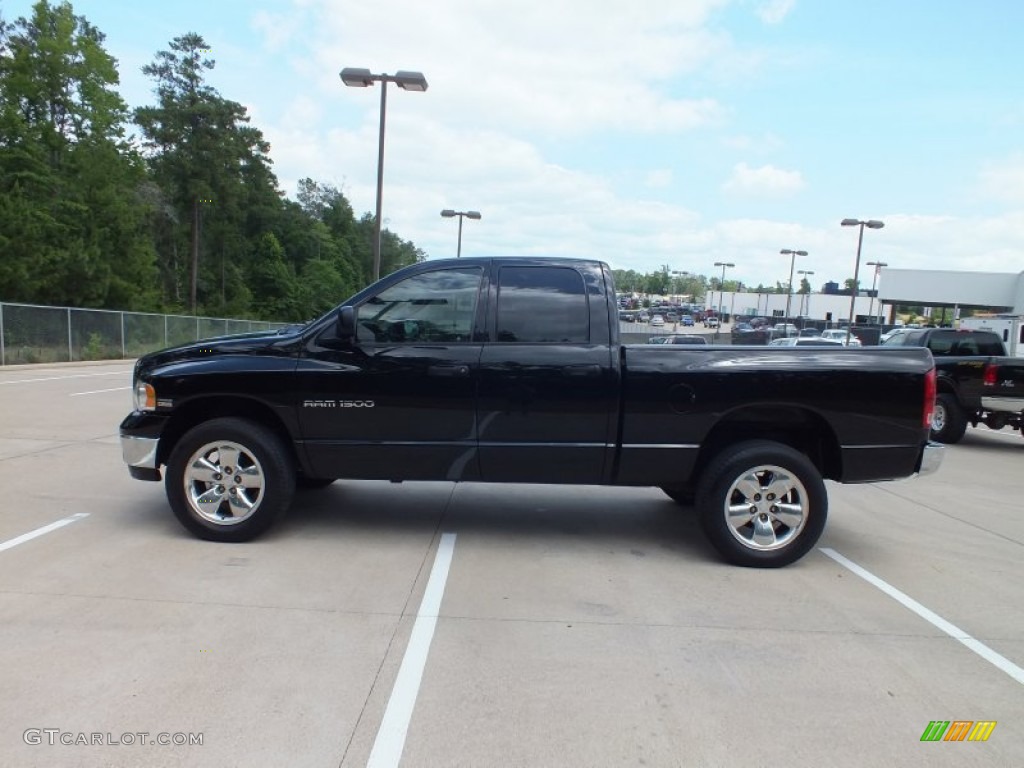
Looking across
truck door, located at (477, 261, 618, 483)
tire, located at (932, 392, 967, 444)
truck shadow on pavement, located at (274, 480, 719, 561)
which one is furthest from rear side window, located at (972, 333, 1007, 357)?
truck door, located at (477, 261, 618, 483)

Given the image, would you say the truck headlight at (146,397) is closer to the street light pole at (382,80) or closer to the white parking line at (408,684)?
the white parking line at (408,684)

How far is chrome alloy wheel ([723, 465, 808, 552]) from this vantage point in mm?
5125

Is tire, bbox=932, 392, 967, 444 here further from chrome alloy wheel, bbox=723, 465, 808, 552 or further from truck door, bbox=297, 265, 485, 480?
truck door, bbox=297, 265, 485, 480

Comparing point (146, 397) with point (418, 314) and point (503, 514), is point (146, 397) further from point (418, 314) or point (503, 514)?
point (503, 514)

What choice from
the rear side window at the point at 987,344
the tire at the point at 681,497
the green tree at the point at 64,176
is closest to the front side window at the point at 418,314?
the tire at the point at 681,497

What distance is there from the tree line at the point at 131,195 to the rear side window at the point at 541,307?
3432cm

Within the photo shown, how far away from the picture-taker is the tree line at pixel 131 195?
113 ft

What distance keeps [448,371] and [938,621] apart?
3503 mm

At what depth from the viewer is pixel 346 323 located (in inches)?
200

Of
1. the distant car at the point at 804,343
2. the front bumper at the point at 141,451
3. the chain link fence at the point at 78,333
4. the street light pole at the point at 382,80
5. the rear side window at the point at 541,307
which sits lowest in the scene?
the chain link fence at the point at 78,333

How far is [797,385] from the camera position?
5117mm

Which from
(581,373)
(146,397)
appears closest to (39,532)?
(146,397)

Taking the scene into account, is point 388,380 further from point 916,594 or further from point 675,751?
point 916,594

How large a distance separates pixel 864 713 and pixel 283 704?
2633 millimetres
